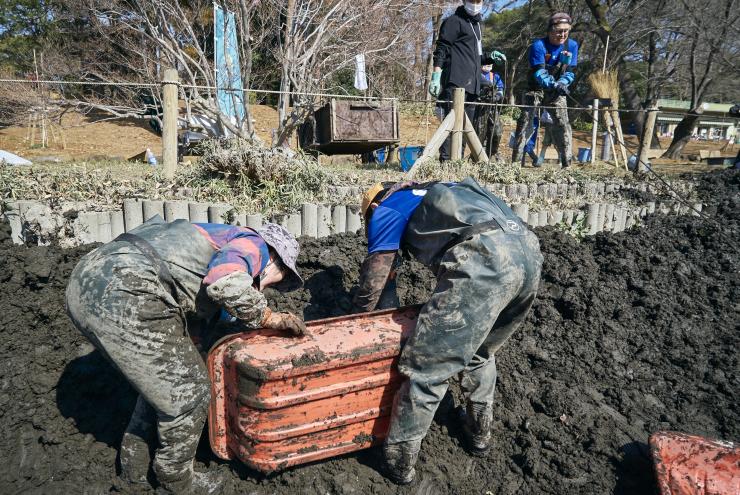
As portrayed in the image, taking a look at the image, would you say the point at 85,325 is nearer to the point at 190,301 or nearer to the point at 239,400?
the point at 190,301

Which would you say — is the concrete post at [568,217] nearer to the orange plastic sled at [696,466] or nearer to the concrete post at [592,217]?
the concrete post at [592,217]

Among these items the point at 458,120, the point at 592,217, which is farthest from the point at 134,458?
the point at 458,120

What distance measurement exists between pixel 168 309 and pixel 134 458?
0.83 meters

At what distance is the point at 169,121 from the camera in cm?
496

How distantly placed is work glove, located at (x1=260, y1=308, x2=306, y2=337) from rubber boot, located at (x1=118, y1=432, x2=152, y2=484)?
915mm

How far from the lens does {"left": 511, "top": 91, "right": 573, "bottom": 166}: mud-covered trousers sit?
25.0 ft

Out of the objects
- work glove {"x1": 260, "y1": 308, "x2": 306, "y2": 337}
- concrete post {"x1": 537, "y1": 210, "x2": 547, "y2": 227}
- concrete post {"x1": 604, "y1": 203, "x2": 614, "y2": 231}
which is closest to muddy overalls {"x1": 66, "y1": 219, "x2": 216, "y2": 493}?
work glove {"x1": 260, "y1": 308, "x2": 306, "y2": 337}

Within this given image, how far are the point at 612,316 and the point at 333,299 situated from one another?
84.2 inches

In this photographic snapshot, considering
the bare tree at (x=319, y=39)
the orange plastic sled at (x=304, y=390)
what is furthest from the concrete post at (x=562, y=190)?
the orange plastic sled at (x=304, y=390)

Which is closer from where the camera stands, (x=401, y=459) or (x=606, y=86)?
(x=401, y=459)

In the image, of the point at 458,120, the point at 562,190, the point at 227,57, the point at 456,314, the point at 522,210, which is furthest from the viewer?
the point at 227,57

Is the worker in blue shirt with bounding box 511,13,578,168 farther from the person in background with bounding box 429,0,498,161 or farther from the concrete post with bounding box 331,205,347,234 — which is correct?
the concrete post with bounding box 331,205,347,234

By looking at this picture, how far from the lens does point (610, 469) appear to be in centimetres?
265

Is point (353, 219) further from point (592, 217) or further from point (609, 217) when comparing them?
point (609, 217)
